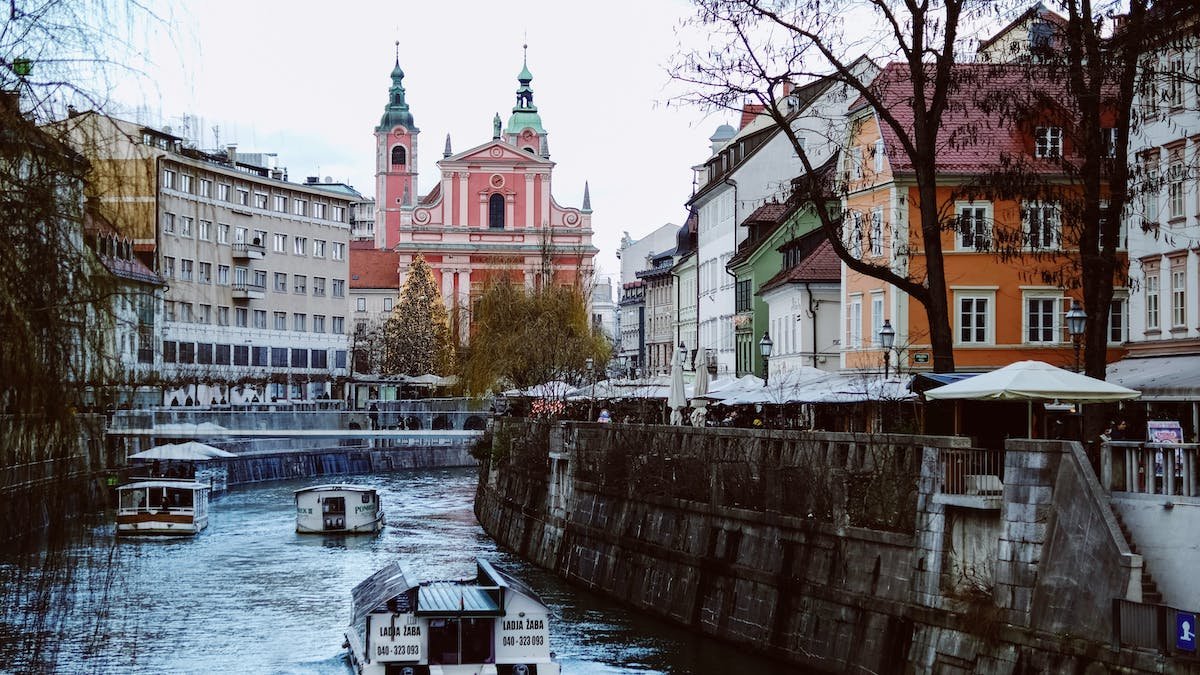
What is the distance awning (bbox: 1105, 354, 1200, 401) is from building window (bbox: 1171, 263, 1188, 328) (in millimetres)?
897

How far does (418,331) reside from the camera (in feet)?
408

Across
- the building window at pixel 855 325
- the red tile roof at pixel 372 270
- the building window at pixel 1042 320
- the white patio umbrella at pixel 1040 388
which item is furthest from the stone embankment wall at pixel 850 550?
the red tile roof at pixel 372 270

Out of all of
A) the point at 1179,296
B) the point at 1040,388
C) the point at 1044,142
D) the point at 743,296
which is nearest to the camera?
the point at 1040,388

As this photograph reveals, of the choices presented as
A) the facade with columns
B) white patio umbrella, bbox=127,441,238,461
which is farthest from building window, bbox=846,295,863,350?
the facade with columns

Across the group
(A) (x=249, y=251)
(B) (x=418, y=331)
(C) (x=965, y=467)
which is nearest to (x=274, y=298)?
(A) (x=249, y=251)

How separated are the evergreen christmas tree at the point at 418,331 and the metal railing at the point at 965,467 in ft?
304

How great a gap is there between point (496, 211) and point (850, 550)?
121 metres

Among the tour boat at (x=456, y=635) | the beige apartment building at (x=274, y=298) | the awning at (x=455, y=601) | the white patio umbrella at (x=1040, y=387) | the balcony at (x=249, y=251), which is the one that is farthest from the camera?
the balcony at (x=249, y=251)

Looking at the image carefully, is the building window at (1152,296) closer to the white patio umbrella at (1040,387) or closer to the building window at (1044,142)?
the building window at (1044,142)

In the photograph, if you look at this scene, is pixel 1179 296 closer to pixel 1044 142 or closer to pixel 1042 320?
pixel 1044 142

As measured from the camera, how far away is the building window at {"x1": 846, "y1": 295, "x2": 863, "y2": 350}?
5362cm

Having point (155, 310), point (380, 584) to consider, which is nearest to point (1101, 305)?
point (380, 584)

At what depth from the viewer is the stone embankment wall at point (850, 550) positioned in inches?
859

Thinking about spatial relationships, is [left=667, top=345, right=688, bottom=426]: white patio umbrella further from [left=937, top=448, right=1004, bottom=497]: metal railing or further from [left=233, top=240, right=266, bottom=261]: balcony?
[left=233, top=240, right=266, bottom=261]: balcony
